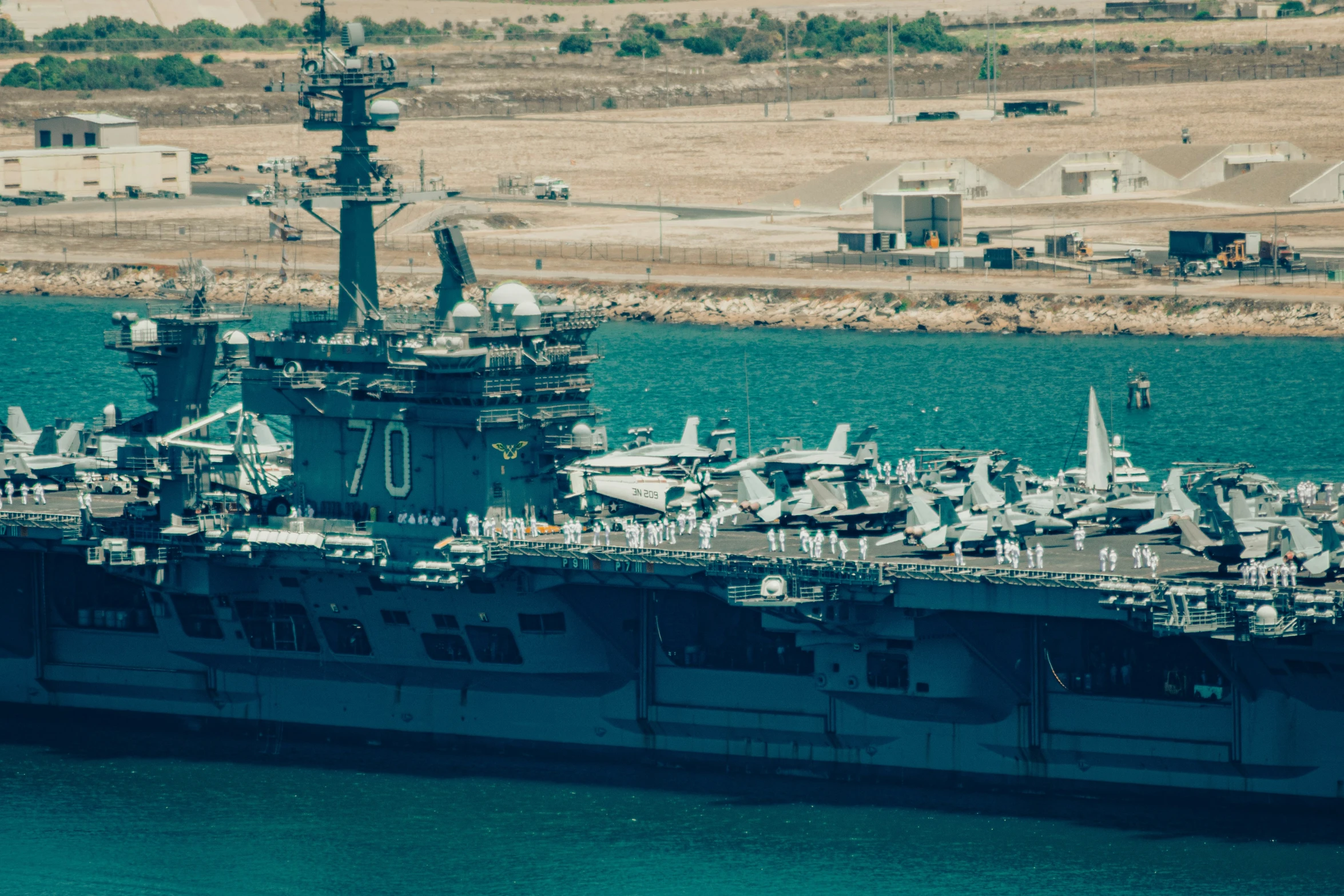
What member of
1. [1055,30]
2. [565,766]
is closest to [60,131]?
[1055,30]

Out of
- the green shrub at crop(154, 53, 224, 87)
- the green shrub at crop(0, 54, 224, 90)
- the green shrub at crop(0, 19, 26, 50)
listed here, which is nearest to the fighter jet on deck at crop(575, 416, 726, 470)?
the green shrub at crop(0, 54, 224, 90)

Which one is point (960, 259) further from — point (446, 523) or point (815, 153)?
point (446, 523)

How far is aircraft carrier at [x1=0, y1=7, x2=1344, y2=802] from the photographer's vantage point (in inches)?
1694

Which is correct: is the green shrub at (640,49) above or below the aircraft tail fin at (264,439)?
above

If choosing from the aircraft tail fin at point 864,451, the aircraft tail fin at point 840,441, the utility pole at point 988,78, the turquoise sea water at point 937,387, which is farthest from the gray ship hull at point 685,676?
the utility pole at point 988,78

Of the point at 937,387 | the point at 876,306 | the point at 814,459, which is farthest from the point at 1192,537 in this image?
the point at 876,306

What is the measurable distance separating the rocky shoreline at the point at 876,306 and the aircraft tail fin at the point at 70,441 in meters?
39.8

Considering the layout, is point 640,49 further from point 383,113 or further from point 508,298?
point 508,298

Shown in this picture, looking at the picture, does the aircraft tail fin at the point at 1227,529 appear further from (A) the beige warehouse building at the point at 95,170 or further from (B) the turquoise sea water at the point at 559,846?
(A) the beige warehouse building at the point at 95,170

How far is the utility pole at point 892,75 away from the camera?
529 ft

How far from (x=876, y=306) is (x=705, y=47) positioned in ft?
279

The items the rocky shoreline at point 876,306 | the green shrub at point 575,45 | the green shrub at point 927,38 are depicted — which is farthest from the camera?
the green shrub at point 927,38

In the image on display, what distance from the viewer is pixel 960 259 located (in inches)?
4486

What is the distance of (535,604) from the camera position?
47.0 m
